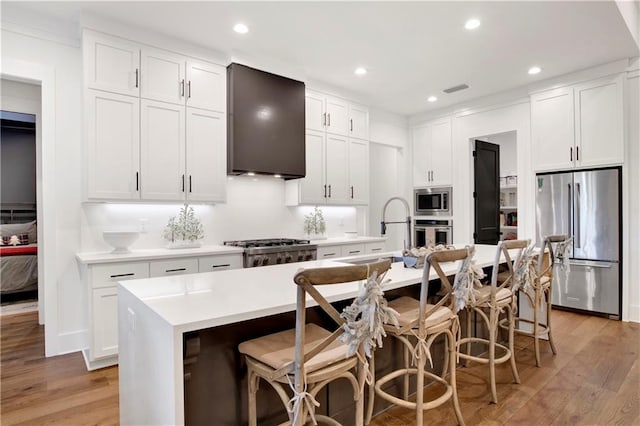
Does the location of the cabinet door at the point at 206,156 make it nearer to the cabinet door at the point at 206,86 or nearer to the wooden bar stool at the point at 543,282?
the cabinet door at the point at 206,86

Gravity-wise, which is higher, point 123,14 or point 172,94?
point 123,14

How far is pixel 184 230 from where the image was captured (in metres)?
3.77

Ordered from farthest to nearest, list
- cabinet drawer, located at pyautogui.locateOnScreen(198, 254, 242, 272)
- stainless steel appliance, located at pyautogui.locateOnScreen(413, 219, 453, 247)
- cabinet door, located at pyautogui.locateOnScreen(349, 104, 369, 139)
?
stainless steel appliance, located at pyautogui.locateOnScreen(413, 219, 453, 247)
cabinet door, located at pyautogui.locateOnScreen(349, 104, 369, 139)
cabinet drawer, located at pyautogui.locateOnScreen(198, 254, 242, 272)

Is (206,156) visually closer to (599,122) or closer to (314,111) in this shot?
(314,111)

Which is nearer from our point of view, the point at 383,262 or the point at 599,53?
the point at 383,262

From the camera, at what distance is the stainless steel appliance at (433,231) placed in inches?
225

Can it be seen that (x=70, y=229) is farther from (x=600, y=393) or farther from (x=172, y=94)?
(x=600, y=393)

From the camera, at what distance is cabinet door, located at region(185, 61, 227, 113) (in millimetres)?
3650

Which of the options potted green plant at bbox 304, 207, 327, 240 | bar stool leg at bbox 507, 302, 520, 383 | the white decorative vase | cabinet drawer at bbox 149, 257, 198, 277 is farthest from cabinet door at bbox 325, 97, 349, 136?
bar stool leg at bbox 507, 302, 520, 383

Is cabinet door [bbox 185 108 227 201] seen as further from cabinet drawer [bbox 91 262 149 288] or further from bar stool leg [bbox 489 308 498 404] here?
bar stool leg [bbox 489 308 498 404]

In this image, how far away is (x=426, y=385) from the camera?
2516 mm

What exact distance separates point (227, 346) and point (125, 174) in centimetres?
237

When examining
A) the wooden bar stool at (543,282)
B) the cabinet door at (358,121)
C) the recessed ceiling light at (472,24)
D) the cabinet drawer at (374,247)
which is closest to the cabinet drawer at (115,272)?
the cabinet drawer at (374,247)

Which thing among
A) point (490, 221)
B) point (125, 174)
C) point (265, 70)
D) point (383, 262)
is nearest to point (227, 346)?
point (383, 262)
